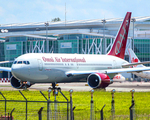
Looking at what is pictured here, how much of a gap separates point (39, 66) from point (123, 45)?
16074mm

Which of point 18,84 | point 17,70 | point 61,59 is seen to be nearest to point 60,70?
point 61,59

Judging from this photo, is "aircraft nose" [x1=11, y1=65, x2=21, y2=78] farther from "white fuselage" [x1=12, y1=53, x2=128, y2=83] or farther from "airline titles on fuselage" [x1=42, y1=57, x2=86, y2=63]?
"airline titles on fuselage" [x1=42, y1=57, x2=86, y2=63]

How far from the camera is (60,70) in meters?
36.1

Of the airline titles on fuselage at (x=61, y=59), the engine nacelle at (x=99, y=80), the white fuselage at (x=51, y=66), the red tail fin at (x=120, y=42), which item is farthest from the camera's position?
the red tail fin at (x=120, y=42)

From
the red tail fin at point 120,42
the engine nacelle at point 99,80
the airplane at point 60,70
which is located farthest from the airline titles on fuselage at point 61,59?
the red tail fin at point 120,42

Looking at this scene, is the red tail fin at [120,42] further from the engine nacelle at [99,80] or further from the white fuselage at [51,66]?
the engine nacelle at [99,80]

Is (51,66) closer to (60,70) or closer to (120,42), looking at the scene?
(60,70)

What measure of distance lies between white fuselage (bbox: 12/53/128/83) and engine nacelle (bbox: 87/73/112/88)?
2.26m

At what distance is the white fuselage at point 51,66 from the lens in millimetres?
33125

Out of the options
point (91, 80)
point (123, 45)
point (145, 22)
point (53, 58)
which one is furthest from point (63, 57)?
point (145, 22)

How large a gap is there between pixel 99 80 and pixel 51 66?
16.3 feet

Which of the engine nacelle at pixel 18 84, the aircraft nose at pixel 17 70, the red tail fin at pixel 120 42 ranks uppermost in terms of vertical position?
the red tail fin at pixel 120 42

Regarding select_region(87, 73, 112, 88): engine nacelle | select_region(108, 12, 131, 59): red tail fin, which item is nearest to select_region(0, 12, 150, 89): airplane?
select_region(87, 73, 112, 88): engine nacelle

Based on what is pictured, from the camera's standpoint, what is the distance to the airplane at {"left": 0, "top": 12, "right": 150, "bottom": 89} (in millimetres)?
33344
